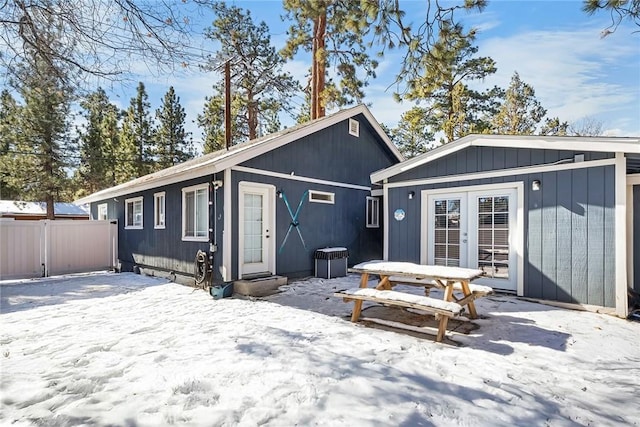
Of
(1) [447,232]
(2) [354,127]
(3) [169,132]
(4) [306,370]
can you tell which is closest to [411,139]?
(2) [354,127]

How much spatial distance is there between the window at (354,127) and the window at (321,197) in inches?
81.9

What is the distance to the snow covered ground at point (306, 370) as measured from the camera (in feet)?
7.48

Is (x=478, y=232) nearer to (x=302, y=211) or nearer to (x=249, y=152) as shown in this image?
(x=302, y=211)

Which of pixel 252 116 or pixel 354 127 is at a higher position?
pixel 252 116

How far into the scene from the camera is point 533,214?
5.56m

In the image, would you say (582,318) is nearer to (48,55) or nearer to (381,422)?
(381,422)

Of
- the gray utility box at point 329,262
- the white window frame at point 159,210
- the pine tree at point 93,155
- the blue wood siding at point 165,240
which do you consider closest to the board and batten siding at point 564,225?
the gray utility box at point 329,262

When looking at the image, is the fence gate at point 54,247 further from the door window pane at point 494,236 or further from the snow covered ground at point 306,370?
the door window pane at point 494,236

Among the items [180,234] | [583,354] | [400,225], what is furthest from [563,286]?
[180,234]

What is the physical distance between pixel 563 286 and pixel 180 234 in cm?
741

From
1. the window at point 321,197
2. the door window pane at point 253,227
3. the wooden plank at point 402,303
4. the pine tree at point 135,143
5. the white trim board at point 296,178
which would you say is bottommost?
the wooden plank at point 402,303

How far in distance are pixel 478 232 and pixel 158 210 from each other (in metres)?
7.50

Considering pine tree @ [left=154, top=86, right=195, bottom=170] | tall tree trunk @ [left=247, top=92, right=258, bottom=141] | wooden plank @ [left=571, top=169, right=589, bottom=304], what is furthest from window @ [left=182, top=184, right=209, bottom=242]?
pine tree @ [left=154, top=86, right=195, bottom=170]

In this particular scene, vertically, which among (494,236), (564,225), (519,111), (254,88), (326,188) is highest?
(254,88)
